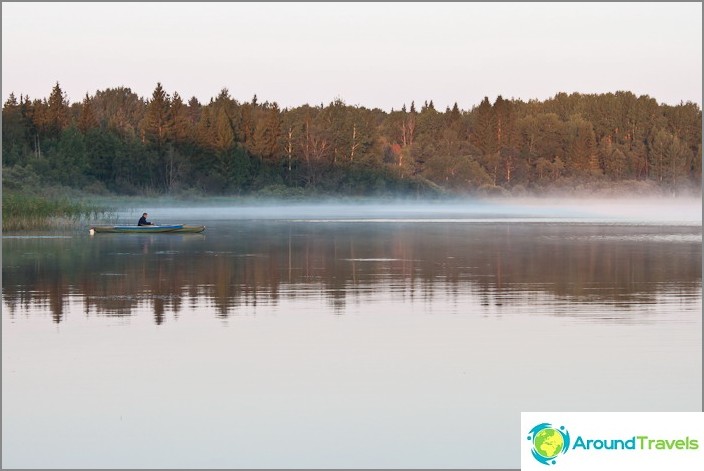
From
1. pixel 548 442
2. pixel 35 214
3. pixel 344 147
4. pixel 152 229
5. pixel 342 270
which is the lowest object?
pixel 342 270

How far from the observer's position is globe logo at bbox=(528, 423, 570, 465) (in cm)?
927

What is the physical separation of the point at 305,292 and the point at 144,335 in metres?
6.96

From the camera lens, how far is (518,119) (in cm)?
15812

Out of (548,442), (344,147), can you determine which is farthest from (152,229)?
(344,147)

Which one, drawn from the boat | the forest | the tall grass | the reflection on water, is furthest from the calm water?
the forest

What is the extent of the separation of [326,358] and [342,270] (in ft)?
46.2

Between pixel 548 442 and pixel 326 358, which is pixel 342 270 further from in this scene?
pixel 548 442

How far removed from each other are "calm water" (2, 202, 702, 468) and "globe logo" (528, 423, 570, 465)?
869 mm

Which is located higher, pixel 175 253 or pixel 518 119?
pixel 518 119

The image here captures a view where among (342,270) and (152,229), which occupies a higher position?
(152,229)

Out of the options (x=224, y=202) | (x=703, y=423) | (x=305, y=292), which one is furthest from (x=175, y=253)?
(x=224, y=202)

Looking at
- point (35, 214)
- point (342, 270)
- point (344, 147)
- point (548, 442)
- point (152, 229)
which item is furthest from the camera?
point (344, 147)

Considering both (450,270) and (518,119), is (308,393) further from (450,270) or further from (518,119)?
(518,119)

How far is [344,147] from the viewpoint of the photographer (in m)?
129
